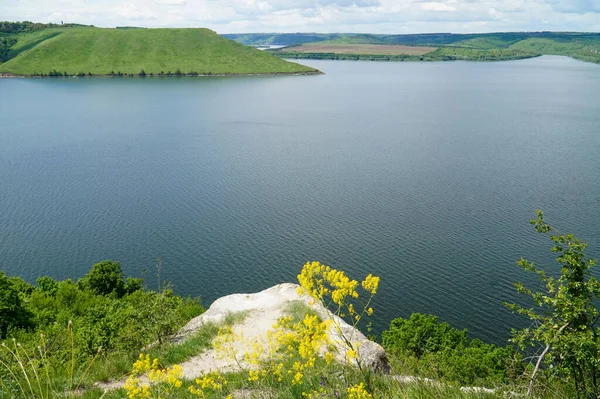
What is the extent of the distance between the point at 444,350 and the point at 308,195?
30.4 meters

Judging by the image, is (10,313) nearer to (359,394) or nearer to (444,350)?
(444,350)

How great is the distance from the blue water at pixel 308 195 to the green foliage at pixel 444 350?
10.4ft

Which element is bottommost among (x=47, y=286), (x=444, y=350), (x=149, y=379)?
(x=444, y=350)

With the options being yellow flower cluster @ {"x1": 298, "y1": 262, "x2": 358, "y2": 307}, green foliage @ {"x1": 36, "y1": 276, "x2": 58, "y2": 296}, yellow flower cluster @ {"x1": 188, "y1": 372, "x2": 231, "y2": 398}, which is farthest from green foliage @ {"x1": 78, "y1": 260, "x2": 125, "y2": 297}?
yellow flower cluster @ {"x1": 298, "y1": 262, "x2": 358, "y2": 307}

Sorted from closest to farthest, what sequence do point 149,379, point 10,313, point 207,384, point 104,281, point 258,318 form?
point 207,384, point 149,379, point 258,318, point 10,313, point 104,281

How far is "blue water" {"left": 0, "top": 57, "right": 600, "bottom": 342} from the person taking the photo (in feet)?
121

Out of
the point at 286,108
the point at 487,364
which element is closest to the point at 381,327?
the point at 487,364

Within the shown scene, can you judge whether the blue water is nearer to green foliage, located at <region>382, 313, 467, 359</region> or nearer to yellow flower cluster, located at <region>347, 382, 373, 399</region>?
green foliage, located at <region>382, 313, 467, 359</region>

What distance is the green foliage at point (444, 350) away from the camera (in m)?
23.5

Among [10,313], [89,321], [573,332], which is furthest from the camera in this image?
[10,313]

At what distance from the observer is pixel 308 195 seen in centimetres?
5338

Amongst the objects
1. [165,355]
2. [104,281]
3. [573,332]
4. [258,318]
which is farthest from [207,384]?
[104,281]

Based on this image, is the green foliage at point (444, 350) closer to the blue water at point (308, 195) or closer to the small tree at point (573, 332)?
the blue water at point (308, 195)

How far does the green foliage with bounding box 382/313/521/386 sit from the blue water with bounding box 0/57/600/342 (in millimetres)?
3176
